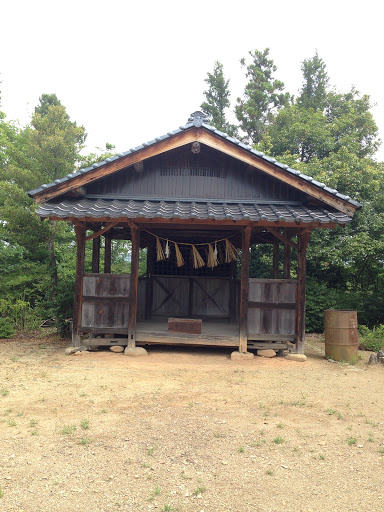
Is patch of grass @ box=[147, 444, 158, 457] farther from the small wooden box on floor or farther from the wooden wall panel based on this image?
the wooden wall panel

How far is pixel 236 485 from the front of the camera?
132 inches

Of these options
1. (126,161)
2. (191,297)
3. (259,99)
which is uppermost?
(259,99)

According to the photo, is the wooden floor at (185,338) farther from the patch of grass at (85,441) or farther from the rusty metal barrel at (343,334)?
the patch of grass at (85,441)

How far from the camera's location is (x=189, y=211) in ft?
26.7

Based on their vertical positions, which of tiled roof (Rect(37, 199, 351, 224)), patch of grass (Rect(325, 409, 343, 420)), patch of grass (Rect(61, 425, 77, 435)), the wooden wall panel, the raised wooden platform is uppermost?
the wooden wall panel

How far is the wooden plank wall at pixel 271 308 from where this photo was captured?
28.9 feet

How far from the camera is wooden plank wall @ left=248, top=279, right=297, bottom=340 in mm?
8797

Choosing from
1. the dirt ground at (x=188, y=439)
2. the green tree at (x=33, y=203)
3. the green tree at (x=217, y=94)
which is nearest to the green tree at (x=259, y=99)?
the green tree at (x=217, y=94)

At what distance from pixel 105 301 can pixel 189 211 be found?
9.32ft

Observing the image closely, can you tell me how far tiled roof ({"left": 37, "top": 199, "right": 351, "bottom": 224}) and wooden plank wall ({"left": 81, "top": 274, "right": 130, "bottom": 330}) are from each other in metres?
1.60

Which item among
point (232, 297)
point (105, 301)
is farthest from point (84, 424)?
point (232, 297)

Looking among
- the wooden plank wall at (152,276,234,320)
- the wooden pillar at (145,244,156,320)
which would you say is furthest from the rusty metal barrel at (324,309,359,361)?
the wooden pillar at (145,244,156,320)

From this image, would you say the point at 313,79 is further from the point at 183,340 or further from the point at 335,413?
the point at 335,413

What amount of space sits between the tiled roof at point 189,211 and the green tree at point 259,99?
22712 millimetres
